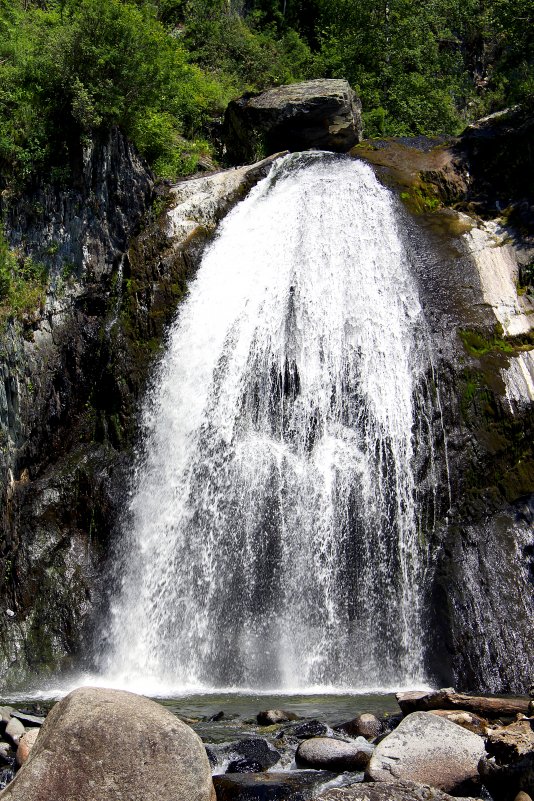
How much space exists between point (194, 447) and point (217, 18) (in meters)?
22.3

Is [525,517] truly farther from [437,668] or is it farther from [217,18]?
[217,18]

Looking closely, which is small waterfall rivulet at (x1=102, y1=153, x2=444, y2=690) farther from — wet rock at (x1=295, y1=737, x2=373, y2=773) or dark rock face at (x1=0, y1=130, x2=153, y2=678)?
wet rock at (x1=295, y1=737, x2=373, y2=773)

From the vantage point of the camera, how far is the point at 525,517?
12039 mm

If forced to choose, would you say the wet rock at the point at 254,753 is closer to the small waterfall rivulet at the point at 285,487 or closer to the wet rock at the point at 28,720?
the wet rock at the point at 28,720

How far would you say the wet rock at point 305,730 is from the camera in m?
7.89

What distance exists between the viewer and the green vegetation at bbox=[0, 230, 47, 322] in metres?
15.2

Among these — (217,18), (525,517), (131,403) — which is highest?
(217,18)

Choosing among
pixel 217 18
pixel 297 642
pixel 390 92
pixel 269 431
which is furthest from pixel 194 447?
pixel 217 18

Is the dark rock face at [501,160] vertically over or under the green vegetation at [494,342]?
over

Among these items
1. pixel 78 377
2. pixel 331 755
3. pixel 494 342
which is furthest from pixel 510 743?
pixel 78 377

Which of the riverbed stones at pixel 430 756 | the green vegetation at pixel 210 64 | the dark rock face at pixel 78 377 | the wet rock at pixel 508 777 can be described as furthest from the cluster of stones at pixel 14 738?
the green vegetation at pixel 210 64

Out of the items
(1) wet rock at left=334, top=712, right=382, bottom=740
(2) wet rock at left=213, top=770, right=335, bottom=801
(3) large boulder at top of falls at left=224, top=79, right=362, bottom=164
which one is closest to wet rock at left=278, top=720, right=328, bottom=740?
(1) wet rock at left=334, top=712, right=382, bottom=740

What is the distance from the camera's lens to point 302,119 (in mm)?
20344

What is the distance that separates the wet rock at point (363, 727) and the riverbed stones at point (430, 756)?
4.13 feet
